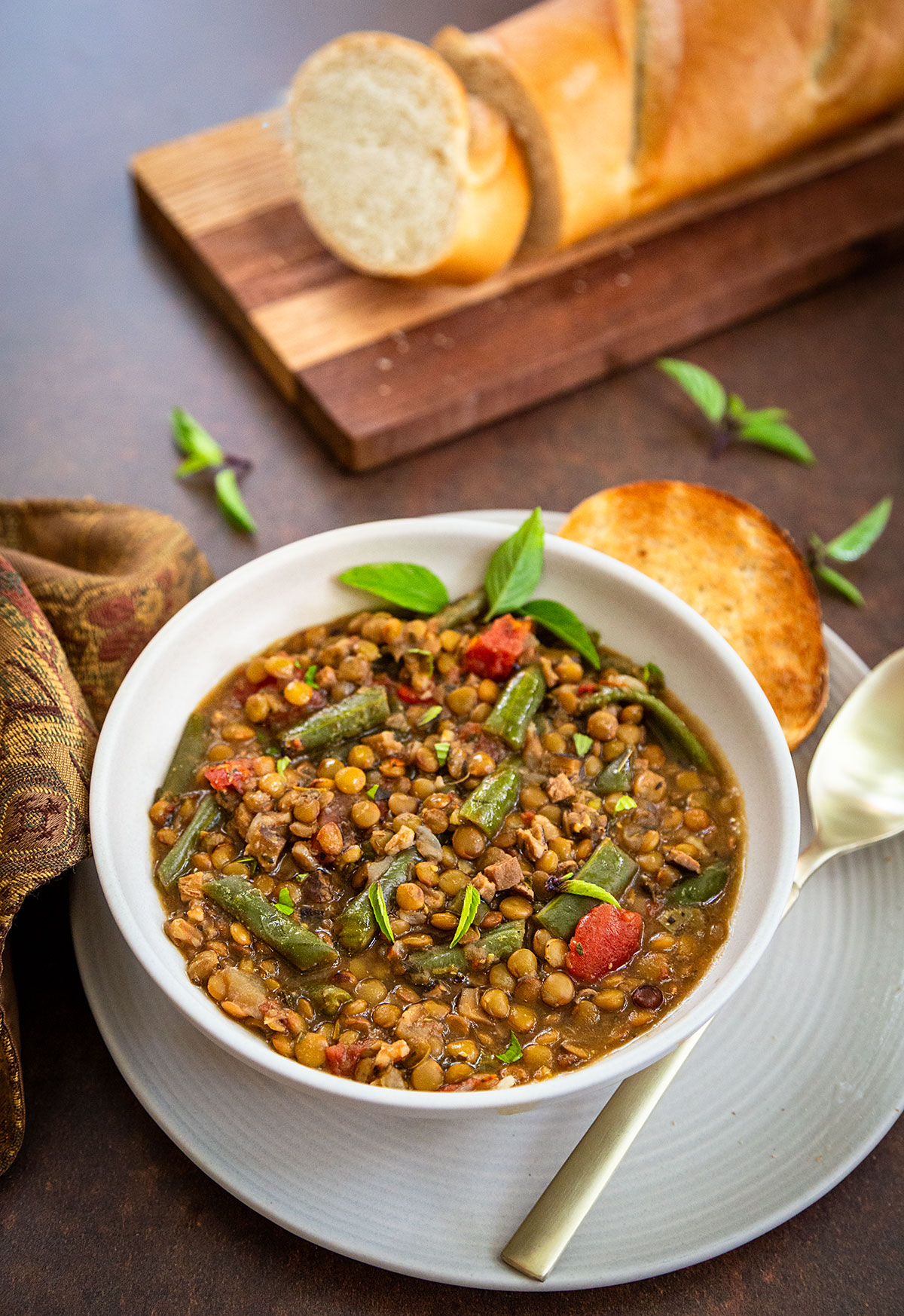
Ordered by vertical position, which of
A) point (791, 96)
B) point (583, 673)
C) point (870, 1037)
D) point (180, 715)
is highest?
point (791, 96)

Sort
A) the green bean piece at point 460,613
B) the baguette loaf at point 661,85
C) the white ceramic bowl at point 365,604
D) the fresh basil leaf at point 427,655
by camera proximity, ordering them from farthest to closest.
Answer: the baguette loaf at point 661,85 < the green bean piece at point 460,613 < the fresh basil leaf at point 427,655 < the white ceramic bowl at point 365,604

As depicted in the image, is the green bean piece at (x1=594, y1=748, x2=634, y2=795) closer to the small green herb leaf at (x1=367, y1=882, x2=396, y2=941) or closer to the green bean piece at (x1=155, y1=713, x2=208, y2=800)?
the small green herb leaf at (x1=367, y1=882, x2=396, y2=941)

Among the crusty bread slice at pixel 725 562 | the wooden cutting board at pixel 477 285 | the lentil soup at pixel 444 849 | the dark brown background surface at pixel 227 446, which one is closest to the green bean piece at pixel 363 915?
the lentil soup at pixel 444 849

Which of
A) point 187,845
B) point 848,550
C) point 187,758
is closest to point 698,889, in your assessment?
point 187,845

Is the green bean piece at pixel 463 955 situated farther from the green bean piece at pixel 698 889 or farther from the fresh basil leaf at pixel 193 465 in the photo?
the fresh basil leaf at pixel 193 465

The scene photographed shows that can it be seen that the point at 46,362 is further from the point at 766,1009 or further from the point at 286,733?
the point at 766,1009

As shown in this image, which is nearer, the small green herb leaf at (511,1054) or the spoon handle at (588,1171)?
the spoon handle at (588,1171)

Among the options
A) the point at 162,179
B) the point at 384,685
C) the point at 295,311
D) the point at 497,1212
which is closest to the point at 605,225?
the point at 295,311
